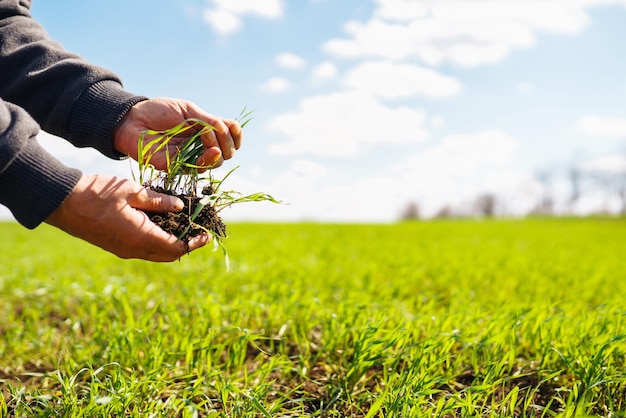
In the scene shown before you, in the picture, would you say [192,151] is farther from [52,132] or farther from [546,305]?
[546,305]

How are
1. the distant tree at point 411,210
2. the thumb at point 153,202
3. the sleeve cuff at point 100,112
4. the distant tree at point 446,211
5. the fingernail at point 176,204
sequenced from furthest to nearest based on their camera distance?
the distant tree at point 446,211
the distant tree at point 411,210
the sleeve cuff at point 100,112
the fingernail at point 176,204
the thumb at point 153,202

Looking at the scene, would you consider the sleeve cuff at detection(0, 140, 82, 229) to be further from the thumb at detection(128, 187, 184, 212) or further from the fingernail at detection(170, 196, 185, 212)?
the fingernail at detection(170, 196, 185, 212)

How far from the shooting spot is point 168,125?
7.91 feet

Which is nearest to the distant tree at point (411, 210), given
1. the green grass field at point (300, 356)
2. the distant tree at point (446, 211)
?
the distant tree at point (446, 211)

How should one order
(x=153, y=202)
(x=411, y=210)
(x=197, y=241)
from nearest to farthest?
(x=153, y=202), (x=197, y=241), (x=411, y=210)

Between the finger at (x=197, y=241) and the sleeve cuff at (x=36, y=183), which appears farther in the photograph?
the finger at (x=197, y=241)

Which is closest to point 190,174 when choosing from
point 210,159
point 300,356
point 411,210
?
point 210,159

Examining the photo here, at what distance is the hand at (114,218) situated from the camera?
184cm

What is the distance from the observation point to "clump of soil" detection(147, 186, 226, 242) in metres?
2.13

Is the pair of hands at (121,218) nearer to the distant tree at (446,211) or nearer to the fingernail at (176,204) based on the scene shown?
the fingernail at (176,204)

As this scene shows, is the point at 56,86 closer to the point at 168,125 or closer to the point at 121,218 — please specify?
the point at 168,125

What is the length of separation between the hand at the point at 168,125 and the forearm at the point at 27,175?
1.84 ft

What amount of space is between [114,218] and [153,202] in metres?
0.19

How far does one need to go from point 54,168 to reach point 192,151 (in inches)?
25.5
